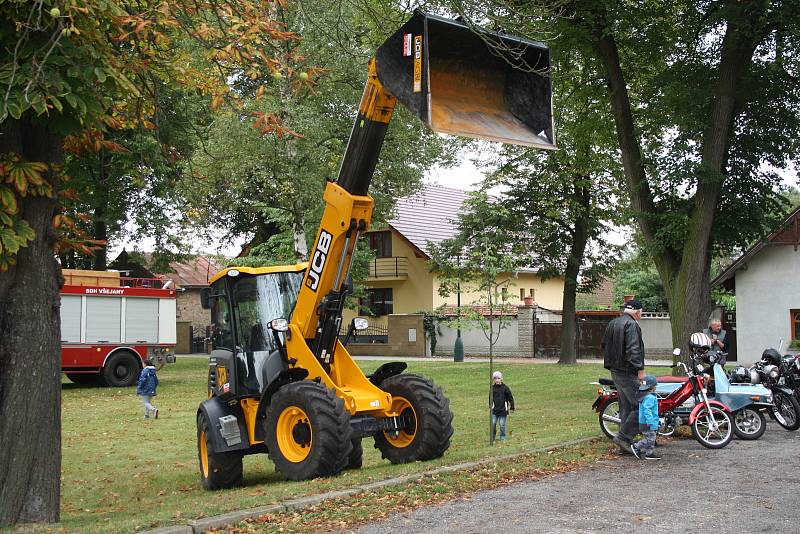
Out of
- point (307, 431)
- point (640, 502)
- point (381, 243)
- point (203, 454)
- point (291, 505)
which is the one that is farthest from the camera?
point (381, 243)

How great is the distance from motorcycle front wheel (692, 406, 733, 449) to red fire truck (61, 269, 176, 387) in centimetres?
1973

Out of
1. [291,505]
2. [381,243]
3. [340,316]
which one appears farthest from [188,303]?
[291,505]

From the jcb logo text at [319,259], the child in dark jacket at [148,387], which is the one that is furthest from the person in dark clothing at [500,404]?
the child in dark jacket at [148,387]

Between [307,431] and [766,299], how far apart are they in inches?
1026

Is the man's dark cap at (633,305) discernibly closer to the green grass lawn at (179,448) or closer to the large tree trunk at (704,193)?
the green grass lawn at (179,448)

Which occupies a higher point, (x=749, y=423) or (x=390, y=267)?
(x=390, y=267)

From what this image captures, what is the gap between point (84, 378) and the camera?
28.2 metres

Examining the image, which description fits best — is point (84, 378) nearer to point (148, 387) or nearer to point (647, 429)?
point (148, 387)

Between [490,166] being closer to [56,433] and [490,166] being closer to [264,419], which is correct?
[264,419]

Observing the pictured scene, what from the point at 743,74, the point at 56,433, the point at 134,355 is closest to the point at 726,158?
the point at 743,74

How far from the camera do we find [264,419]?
32.6ft

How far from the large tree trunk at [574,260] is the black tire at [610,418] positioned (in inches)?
757

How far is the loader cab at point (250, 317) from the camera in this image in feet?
34.1

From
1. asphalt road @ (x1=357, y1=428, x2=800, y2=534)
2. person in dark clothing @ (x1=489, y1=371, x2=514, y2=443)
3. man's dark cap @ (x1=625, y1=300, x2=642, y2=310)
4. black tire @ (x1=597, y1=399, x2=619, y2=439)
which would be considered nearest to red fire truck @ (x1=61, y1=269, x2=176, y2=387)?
person in dark clothing @ (x1=489, y1=371, x2=514, y2=443)
